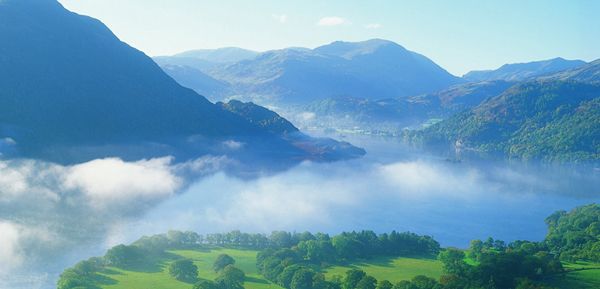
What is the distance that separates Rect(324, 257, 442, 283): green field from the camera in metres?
50.3

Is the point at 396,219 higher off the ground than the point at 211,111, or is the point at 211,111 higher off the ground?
the point at 211,111

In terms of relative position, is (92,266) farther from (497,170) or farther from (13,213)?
(497,170)

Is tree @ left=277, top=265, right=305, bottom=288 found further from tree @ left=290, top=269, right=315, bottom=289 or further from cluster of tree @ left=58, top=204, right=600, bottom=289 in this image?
tree @ left=290, top=269, right=315, bottom=289

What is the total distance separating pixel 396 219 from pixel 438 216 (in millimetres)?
Result: 9637

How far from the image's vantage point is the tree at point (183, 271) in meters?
48.6

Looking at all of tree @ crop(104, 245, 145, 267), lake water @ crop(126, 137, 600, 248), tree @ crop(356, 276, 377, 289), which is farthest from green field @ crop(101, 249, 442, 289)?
lake water @ crop(126, 137, 600, 248)

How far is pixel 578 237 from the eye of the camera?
62.7 meters

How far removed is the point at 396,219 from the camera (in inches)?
3570

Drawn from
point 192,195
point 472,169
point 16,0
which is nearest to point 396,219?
point 192,195

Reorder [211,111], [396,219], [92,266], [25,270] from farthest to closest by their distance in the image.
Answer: [211,111] < [396,219] < [25,270] < [92,266]

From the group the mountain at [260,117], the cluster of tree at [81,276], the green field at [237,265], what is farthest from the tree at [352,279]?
the mountain at [260,117]

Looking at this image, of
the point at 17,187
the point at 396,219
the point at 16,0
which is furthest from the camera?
the point at 16,0

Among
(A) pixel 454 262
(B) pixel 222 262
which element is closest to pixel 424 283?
(A) pixel 454 262

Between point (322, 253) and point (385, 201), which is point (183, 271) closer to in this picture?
point (322, 253)
